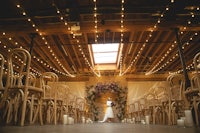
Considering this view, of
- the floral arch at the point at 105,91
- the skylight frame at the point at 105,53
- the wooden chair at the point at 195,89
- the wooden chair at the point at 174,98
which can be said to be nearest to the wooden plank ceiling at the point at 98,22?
the skylight frame at the point at 105,53

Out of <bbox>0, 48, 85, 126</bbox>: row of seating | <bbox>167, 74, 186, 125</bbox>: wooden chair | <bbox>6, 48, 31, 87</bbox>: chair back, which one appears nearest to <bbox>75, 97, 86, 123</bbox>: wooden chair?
<bbox>0, 48, 85, 126</bbox>: row of seating

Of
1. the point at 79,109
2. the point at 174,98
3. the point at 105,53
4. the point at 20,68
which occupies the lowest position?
the point at 79,109

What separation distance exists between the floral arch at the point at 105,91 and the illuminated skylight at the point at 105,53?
1342 mm

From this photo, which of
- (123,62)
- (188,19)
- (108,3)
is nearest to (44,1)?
(108,3)

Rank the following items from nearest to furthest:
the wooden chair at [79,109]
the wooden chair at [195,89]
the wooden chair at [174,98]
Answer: the wooden chair at [195,89] < the wooden chair at [174,98] < the wooden chair at [79,109]

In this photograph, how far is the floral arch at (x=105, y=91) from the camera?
10.2 m

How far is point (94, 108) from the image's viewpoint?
10.3 meters

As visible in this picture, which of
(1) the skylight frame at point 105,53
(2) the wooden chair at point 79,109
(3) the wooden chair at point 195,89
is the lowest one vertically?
(2) the wooden chair at point 79,109

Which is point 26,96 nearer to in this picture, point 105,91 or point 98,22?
point 98,22

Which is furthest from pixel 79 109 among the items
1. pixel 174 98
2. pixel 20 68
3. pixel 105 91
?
pixel 105 91

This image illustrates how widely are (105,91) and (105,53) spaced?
8.66 feet

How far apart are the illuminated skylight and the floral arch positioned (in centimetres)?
134

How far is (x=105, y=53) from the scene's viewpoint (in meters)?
8.70

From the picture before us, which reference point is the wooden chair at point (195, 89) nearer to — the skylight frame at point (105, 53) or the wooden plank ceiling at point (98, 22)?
the wooden plank ceiling at point (98, 22)
